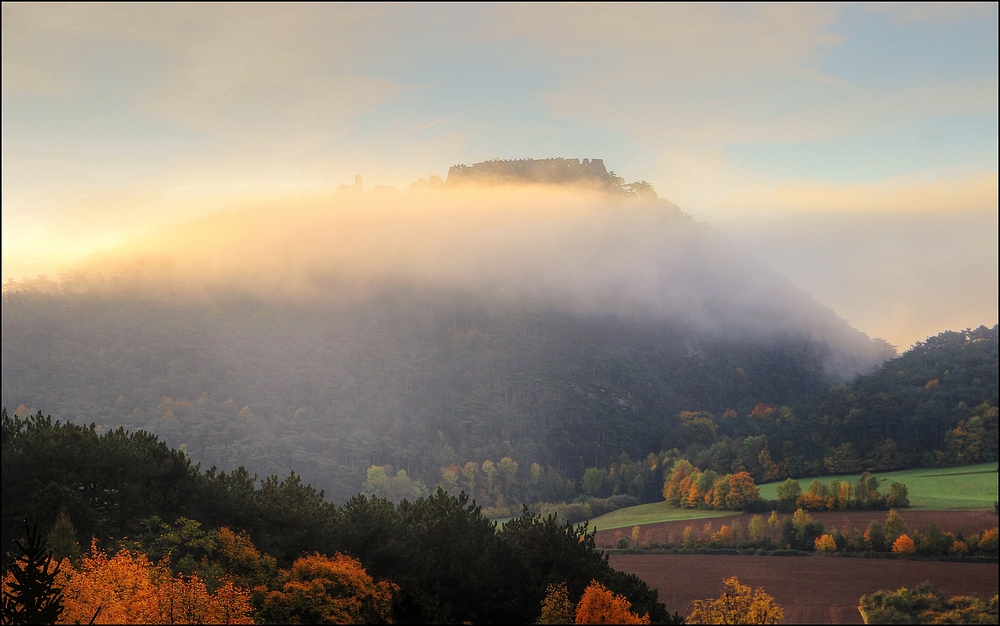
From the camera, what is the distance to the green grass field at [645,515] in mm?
134125

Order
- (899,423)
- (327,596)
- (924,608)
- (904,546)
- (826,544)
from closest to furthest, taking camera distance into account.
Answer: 1. (327,596)
2. (924,608)
3. (904,546)
4. (826,544)
5. (899,423)

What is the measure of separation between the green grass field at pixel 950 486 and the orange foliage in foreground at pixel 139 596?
70079 mm

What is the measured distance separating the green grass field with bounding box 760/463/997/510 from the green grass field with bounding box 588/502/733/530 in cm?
2776

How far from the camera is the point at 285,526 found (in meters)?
51.5

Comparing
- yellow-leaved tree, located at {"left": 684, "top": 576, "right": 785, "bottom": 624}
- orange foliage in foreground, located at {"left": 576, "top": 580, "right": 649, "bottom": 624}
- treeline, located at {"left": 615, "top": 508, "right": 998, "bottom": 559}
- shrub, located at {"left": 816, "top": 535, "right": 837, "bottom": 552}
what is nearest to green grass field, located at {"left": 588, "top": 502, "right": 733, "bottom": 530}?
treeline, located at {"left": 615, "top": 508, "right": 998, "bottom": 559}

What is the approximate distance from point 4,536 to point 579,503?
139 meters

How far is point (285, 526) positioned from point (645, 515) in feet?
351

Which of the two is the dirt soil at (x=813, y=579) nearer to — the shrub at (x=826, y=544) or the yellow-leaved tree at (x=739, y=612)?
the shrub at (x=826, y=544)

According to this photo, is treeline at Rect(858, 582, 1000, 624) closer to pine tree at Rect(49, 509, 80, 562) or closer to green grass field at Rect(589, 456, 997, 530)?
green grass field at Rect(589, 456, 997, 530)

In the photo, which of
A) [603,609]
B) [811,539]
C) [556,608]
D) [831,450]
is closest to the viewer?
[603,609]

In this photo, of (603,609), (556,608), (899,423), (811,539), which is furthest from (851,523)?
(556,608)

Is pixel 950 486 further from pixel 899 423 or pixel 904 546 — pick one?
pixel 899 423

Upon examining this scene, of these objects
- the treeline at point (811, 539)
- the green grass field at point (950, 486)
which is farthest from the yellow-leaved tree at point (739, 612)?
the green grass field at point (950, 486)

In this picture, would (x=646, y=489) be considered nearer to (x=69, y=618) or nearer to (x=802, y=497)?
(x=802, y=497)
